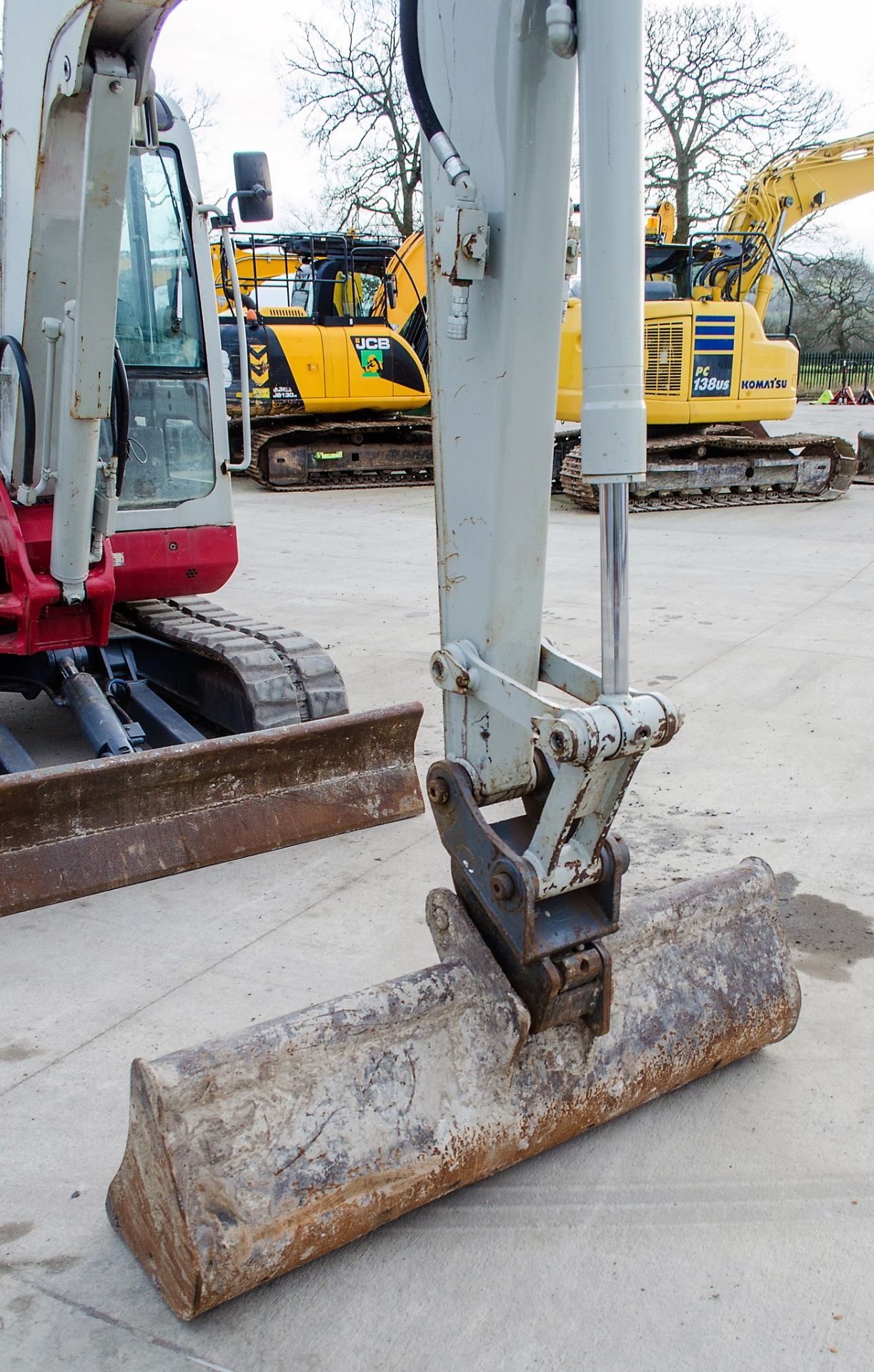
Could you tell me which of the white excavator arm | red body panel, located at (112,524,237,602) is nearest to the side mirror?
the white excavator arm

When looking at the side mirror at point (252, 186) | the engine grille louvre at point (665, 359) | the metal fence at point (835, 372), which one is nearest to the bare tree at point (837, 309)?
the metal fence at point (835, 372)

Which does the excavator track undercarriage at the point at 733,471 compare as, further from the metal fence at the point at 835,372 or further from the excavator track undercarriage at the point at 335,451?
the metal fence at the point at 835,372

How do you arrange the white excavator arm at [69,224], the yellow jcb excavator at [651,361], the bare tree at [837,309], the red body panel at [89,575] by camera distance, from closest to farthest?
the white excavator arm at [69,224] < the red body panel at [89,575] < the yellow jcb excavator at [651,361] < the bare tree at [837,309]

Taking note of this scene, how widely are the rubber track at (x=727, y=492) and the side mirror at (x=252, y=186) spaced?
291 inches

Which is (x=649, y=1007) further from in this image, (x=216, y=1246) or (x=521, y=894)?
(x=216, y=1246)

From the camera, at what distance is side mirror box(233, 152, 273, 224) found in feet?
14.4

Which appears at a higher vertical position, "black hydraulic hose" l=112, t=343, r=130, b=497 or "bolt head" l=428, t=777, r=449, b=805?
"black hydraulic hose" l=112, t=343, r=130, b=497

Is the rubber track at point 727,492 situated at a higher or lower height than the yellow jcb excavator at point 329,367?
lower

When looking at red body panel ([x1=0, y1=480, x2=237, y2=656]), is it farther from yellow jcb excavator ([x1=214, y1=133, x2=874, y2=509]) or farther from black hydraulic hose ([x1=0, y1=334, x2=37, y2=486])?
yellow jcb excavator ([x1=214, y1=133, x2=874, y2=509])

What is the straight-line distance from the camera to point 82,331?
143 inches

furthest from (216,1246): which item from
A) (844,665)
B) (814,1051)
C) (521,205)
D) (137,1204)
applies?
(844,665)

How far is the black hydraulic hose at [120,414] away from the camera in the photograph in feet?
12.8

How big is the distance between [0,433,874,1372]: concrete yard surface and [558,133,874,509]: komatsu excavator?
710 centimetres

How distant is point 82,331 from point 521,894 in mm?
2480
